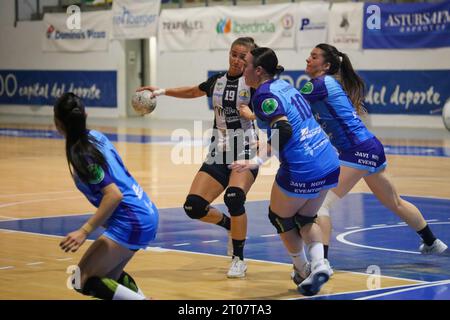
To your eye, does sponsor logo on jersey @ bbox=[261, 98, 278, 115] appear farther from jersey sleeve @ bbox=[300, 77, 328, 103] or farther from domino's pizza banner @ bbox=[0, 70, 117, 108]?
domino's pizza banner @ bbox=[0, 70, 117, 108]

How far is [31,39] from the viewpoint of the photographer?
1538 inches

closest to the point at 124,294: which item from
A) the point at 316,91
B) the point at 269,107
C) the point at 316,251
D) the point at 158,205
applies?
the point at 316,251

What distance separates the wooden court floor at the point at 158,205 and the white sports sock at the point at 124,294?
4.97ft

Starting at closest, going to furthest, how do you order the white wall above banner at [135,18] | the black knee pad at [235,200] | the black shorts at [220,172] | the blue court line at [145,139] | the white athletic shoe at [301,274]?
the white athletic shoe at [301,274]
the black knee pad at [235,200]
the black shorts at [220,172]
the blue court line at [145,139]
the white wall above banner at [135,18]

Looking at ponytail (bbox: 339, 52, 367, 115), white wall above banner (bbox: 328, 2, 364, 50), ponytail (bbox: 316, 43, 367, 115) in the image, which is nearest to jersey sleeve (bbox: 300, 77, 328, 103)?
ponytail (bbox: 316, 43, 367, 115)

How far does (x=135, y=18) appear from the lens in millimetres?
34969

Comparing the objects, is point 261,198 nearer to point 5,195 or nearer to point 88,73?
point 5,195

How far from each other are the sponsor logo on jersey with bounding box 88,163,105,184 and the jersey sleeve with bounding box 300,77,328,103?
3.16 m

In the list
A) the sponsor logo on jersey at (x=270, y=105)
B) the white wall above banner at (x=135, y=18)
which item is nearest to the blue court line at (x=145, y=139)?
the white wall above banner at (x=135, y=18)

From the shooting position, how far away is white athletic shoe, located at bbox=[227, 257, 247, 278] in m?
9.38

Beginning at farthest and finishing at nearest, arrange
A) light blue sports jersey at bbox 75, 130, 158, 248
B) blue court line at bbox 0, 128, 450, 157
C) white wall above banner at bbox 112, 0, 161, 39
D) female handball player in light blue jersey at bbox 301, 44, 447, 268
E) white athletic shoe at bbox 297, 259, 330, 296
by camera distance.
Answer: white wall above banner at bbox 112, 0, 161, 39 → blue court line at bbox 0, 128, 450, 157 → female handball player in light blue jersey at bbox 301, 44, 447, 268 → white athletic shoe at bbox 297, 259, 330, 296 → light blue sports jersey at bbox 75, 130, 158, 248

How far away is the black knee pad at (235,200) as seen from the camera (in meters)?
9.68

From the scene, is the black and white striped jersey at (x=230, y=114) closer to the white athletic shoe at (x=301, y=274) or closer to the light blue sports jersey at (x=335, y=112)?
the light blue sports jersey at (x=335, y=112)
